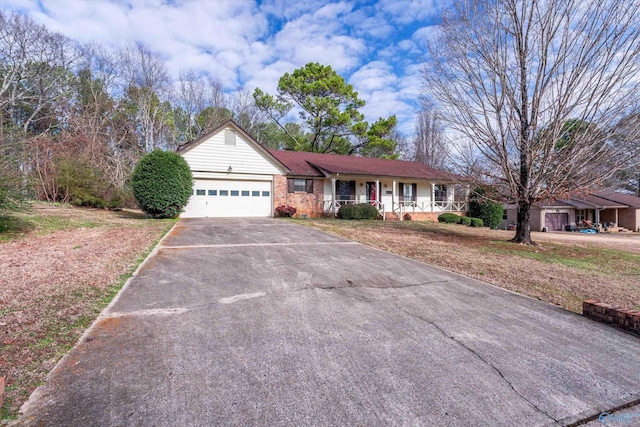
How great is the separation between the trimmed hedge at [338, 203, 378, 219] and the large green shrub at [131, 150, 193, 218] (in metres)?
8.76

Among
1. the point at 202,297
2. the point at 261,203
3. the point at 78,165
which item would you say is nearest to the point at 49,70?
the point at 78,165

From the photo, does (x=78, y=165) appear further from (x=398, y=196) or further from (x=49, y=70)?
(x=398, y=196)

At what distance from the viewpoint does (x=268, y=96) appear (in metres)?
30.1

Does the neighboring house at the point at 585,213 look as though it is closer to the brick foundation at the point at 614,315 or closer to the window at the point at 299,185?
the window at the point at 299,185

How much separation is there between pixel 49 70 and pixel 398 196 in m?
28.4

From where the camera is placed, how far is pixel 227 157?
1823cm

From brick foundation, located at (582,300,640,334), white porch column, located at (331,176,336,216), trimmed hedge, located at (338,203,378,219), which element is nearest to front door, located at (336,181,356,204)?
white porch column, located at (331,176,336,216)

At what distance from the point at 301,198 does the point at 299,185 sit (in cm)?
86

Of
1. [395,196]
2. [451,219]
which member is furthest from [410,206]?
[451,219]

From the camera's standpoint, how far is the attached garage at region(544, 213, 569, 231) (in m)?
29.6

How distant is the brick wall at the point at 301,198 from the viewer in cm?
1912

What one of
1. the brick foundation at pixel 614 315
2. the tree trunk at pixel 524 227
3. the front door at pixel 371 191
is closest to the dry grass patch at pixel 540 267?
the brick foundation at pixel 614 315

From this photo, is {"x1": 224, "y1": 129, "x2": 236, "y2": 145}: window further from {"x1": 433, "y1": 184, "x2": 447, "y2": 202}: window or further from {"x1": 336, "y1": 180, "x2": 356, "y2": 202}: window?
{"x1": 433, "y1": 184, "x2": 447, "y2": 202}: window

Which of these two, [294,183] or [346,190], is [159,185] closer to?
[294,183]
